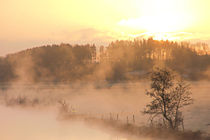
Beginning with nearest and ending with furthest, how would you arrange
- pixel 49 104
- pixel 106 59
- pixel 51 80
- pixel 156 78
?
1. pixel 156 78
2. pixel 49 104
3. pixel 51 80
4. pixel 106 59

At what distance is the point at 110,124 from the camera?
19.2 meters

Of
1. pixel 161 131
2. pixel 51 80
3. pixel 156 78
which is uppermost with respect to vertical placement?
pixel 156 78

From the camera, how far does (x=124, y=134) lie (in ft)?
55.1

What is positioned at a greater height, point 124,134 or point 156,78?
point 156,78

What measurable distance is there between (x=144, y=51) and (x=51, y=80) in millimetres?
39016

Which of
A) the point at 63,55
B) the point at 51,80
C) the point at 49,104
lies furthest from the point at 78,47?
the point at 49,104

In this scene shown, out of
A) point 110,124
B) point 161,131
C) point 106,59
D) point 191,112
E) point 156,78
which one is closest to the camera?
point 161,131

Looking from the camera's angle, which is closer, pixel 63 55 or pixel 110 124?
pixel 110 124

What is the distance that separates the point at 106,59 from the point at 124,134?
8414 centimetres

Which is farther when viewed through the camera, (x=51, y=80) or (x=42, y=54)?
(x=42, y=54)

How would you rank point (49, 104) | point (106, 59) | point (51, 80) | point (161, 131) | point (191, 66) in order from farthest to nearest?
point (106, 59), point (191, 66), point (51, 80), point (49, 104), point (161, 131)

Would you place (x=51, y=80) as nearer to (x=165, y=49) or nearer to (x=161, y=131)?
(x=165, y=49)

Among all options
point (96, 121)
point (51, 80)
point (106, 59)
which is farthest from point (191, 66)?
point (96, 121)

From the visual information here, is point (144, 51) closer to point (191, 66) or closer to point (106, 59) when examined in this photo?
point (106, 59)
